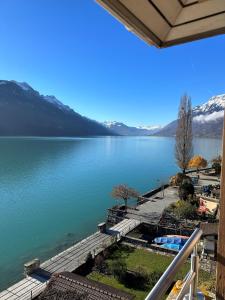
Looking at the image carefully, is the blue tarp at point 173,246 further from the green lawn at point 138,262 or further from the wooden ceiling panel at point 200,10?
the wooden ceiling panel at point 200,10

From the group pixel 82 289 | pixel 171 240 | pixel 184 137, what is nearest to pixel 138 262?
pixel 171 240

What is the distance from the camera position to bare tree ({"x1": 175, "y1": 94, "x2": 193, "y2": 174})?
122 feet

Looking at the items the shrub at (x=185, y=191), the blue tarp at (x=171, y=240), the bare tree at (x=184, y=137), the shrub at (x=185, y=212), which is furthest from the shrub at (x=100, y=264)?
the bare tree at (x=184, y=137)

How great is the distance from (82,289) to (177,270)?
29.1 feet

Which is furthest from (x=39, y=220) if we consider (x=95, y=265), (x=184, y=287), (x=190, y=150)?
(x=184, y=287)

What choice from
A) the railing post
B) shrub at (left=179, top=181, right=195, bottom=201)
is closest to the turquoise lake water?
shrub at (left=179, top=181, right=195, bottom=201)

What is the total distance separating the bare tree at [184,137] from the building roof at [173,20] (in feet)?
119

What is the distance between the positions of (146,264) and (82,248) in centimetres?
384

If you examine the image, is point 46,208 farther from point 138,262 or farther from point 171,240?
point 138,262

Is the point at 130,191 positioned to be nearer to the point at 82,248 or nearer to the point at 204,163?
the point at 82,248

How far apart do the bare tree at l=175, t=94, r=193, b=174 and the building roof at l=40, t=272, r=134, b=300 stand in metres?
29.0

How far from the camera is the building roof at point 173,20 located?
129cm

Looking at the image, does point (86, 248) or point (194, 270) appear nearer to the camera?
point (194, 270)

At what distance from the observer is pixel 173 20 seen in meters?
1.54
